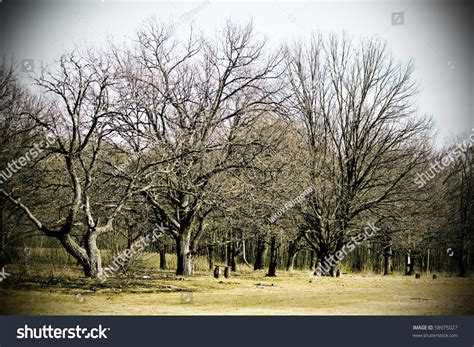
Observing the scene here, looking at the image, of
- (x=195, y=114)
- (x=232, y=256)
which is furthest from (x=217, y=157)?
(x=232, y=256)

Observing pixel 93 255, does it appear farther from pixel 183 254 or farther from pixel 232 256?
pixel 232 256

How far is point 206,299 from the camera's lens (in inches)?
487

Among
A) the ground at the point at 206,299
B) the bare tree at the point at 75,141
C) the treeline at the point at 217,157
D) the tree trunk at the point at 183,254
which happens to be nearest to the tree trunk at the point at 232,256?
the treeline at the point at 217,157

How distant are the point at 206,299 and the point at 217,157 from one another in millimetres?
5036

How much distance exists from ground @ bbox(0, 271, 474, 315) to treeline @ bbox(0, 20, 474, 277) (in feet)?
4.01

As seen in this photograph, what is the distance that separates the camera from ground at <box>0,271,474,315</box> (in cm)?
1053

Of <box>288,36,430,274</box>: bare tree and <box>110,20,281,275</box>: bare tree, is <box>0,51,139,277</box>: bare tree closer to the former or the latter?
<box>110,20,281,275</box>: bare tree

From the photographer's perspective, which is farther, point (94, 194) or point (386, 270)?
point (386, 270)

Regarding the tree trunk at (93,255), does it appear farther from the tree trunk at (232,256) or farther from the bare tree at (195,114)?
the tree trunk at (232,256)

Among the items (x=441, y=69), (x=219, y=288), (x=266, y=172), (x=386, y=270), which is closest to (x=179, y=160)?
(x=266, y=172)

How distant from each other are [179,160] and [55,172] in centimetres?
330

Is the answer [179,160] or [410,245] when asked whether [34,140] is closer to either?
[179,160]

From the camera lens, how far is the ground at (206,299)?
1053 centimetres

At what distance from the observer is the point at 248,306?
11.5 m
